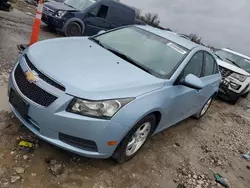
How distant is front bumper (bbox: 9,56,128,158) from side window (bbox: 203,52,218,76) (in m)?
2.66

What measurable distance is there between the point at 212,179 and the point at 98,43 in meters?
2.65

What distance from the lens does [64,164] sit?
3.11m

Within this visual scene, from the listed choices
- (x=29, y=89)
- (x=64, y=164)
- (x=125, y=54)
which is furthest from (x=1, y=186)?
(x=125, y=54)

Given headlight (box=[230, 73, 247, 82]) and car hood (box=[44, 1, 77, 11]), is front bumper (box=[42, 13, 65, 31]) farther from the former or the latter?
headlight (box=[230, 73, 247, 82])

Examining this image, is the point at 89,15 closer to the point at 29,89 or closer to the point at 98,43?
the point at 98,43

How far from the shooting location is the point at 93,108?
8.87 ft

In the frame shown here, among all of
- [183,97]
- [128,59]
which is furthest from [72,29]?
[183,97]

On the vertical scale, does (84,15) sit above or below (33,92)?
below

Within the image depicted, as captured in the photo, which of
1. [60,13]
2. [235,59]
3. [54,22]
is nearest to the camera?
[60,13]

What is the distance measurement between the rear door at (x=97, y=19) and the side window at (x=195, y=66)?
668 centimetres

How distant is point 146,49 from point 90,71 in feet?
4.05

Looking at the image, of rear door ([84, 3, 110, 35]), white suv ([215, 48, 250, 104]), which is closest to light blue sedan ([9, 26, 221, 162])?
white suv ([215, 48, 250, 104])

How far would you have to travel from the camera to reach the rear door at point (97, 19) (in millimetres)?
10344

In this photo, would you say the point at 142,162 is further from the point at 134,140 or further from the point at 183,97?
the point at 183,97
